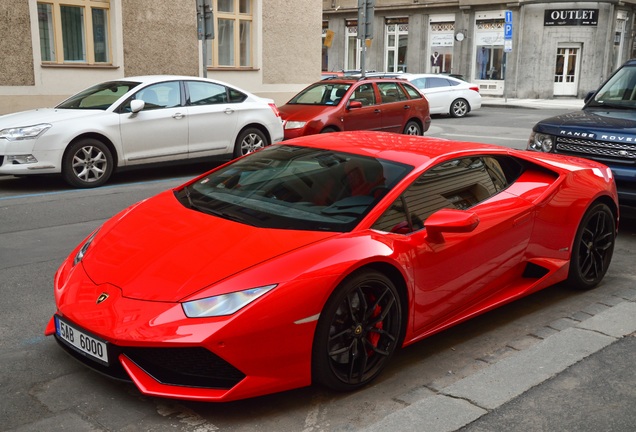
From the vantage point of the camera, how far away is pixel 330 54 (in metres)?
43.3

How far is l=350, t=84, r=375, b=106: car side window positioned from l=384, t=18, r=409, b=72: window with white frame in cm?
2620

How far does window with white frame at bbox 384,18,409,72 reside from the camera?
40.2 m

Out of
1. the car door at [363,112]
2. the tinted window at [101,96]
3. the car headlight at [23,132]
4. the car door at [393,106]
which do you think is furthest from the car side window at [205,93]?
the car door at [393,106]

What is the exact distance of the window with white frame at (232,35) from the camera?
63.1 feet

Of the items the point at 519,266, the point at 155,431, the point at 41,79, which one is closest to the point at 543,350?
the point at 519,266

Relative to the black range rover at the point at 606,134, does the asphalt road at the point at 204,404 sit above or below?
below

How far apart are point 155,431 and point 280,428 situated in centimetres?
58

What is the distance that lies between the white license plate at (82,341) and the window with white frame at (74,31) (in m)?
13.3

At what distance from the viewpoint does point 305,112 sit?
1416cm

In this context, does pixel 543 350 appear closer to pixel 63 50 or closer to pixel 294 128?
pixel 294 128

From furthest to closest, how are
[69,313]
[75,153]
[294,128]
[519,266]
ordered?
1. [294,128]
2. [75,153]
3. [519,266]
4. [69,313]

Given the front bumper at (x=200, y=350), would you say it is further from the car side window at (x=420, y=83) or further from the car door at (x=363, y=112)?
the car side window at (x=420, y=83)

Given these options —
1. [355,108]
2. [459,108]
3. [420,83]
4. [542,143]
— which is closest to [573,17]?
[459,108]

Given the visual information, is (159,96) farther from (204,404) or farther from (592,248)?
(204,404)
